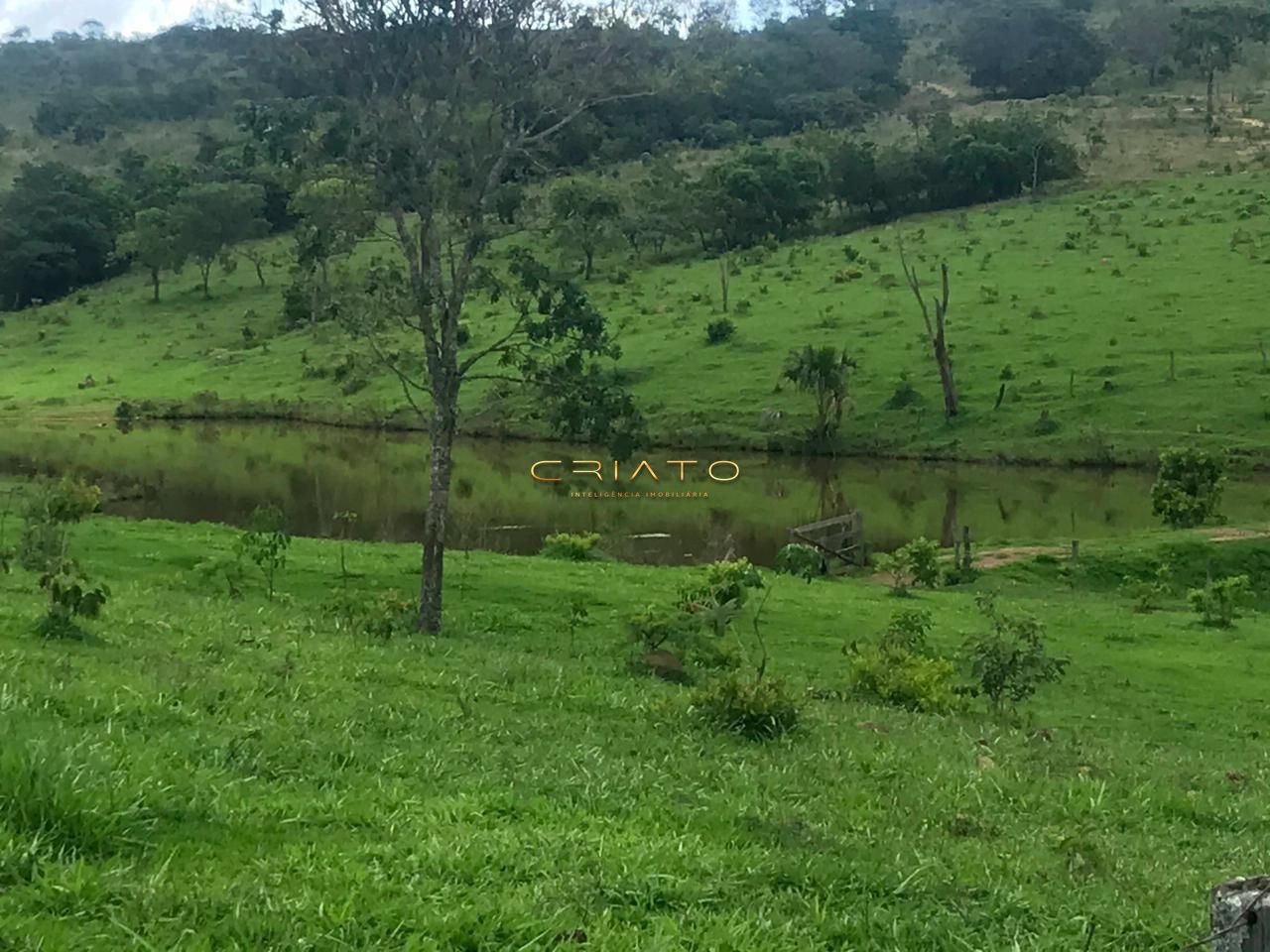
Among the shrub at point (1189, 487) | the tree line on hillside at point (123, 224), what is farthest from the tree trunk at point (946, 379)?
the tree line on hillside at point (123, 224)

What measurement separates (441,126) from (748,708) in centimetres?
918

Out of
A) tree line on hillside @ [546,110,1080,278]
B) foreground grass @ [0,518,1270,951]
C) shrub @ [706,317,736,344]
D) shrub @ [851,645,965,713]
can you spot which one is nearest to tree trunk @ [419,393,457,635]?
foreground grass @ [0,518,1270,951]

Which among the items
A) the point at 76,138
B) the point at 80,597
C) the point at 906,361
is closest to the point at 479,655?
the point at 80,597

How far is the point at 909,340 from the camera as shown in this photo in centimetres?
5625

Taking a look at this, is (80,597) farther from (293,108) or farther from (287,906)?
(293,108)

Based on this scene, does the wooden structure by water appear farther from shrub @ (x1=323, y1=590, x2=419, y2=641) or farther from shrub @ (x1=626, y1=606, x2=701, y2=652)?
shrub @ (x1=626, y1=606, x2=701, y2=652)

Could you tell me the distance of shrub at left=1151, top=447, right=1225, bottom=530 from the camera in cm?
2989

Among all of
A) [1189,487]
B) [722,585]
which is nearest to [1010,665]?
[722,585]

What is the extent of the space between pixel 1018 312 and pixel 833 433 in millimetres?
15058

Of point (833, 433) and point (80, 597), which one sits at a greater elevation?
point (80, 597)

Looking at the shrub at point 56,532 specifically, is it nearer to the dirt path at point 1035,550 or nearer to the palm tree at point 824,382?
the dirt path at point 1035,550

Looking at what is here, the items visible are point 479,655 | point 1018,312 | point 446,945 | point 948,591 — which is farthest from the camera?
point 1018,312

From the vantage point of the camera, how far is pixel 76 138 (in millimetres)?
126875

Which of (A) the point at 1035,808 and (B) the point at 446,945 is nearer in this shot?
(B) the point at 446,945
